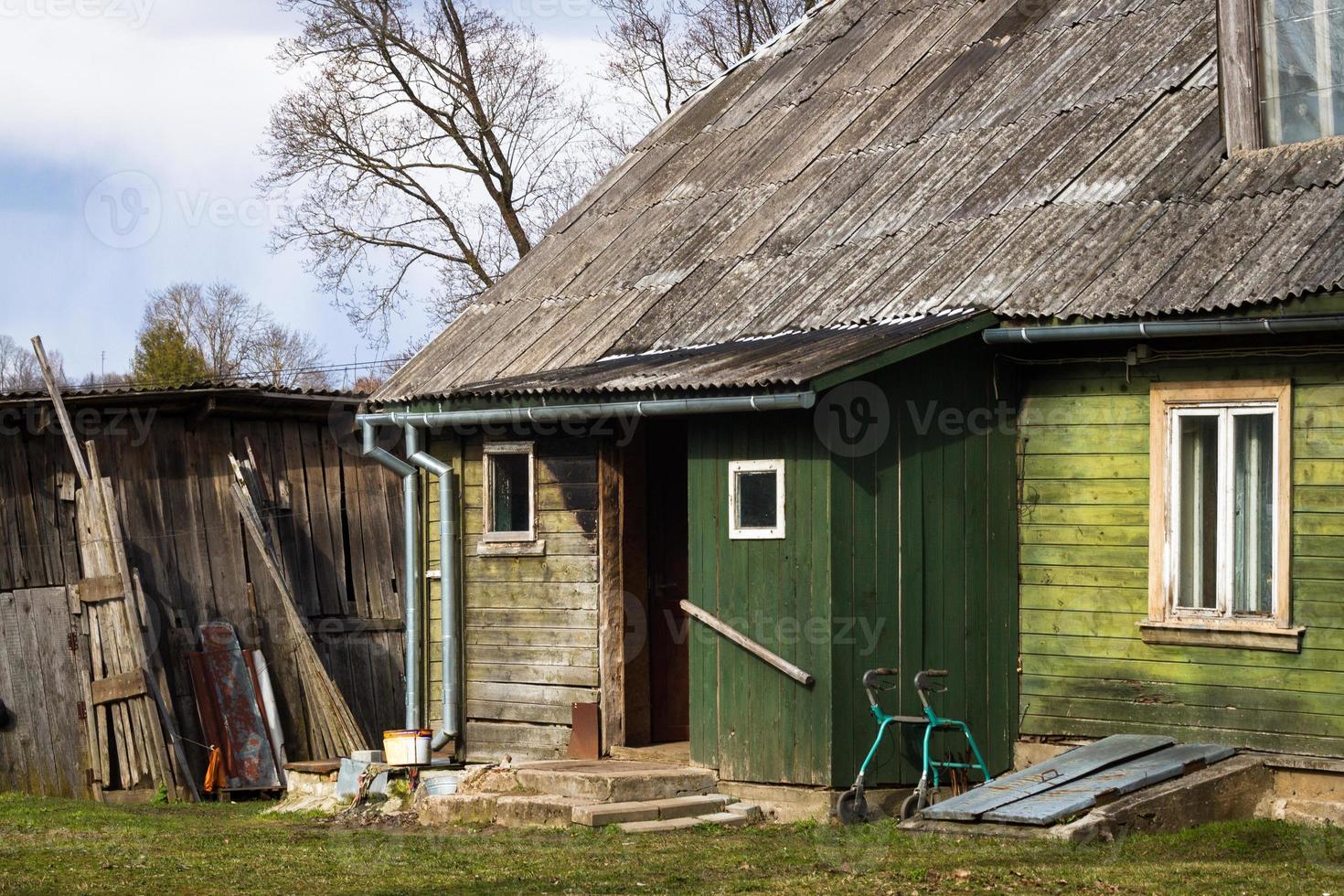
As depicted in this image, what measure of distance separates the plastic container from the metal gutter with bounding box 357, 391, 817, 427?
7.27 feet

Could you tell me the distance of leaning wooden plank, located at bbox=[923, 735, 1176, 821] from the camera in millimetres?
8977

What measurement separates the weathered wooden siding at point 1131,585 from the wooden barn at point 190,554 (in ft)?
24.9

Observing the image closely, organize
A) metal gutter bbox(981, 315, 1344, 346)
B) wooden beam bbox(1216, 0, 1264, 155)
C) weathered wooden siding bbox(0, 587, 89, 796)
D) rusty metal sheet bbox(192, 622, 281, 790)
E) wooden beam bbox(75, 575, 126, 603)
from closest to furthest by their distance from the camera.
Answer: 1. metal gutter bbox(981, 315, 1344, 346)
2. wooden beam bbox(1216, 0, 1264, 155)
3. weathered wooden siding bbox(0, 587, 89, 796)
4. wooden beam bbox(75, 575, 126, 603)
5. rusty metal sheet bbox(192, 622, 281, 790)

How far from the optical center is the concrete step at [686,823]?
31.6ft

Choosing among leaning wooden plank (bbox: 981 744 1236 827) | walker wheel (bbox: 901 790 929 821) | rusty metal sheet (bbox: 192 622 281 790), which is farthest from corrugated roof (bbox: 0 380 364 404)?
leaning wooden plank (bbox: 981 744 1236 827)

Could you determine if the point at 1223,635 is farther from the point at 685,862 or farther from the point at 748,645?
the point at 685,862

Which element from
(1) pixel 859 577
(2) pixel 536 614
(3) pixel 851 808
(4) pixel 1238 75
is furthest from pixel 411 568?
(4) pixel 1238 75

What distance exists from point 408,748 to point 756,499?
3.41m

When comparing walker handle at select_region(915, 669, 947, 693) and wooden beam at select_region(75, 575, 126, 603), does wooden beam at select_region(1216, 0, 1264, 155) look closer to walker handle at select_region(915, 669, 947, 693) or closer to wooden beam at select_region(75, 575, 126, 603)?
walker handle at select_region(915, 669, 947, 693)

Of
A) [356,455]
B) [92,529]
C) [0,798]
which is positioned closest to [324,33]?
[356,455]

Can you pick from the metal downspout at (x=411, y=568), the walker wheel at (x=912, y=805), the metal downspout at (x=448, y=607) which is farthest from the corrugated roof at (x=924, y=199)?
the walker wheel at (x=912, y=805)

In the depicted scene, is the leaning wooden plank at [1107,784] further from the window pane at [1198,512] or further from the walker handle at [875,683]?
the walker handle at [875,683]

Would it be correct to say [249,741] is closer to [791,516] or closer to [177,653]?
[177,653]

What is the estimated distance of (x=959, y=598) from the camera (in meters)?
10.4
